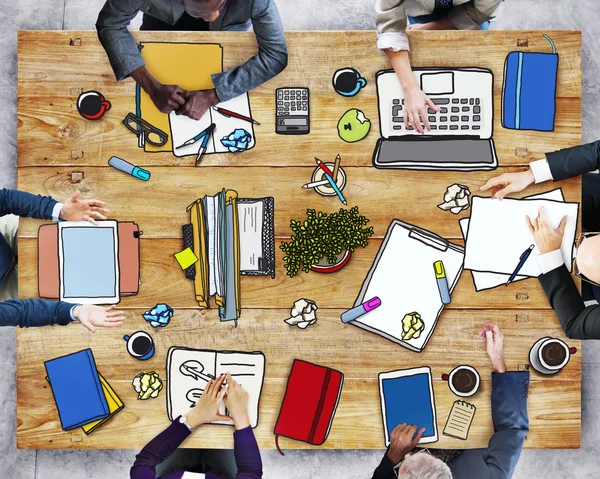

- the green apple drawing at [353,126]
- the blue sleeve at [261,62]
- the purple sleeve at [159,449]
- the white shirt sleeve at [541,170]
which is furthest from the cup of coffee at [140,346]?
the white shirt sleeve at [541,170]

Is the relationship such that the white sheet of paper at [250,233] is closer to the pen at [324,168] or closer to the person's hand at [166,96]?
the pen at [324,168]

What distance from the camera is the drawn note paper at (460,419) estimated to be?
1.87 m

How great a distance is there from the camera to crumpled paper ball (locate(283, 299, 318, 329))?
73.7 inches

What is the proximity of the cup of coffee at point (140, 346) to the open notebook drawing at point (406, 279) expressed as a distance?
2.33ft

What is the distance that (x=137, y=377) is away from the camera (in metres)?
1.86

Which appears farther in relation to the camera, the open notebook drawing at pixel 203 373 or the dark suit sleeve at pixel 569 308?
the open notebook drawing at pixel 203 373

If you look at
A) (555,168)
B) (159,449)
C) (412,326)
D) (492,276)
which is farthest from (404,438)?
(555,168)

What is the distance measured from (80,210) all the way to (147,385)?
64 cm

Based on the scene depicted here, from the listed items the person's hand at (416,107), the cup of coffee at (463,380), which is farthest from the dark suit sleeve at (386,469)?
the person's hand at (416,107)

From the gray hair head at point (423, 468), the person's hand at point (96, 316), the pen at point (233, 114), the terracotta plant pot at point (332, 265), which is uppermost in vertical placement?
the pen at point (233, 114)

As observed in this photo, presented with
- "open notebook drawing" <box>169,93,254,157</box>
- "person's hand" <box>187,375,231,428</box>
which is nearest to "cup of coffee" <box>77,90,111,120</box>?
"open notebook drawing" <box>169,93,254,157</box>

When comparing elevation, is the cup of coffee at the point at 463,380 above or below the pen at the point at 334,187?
below

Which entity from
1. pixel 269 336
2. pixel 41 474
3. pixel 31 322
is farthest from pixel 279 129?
pixel 41 474

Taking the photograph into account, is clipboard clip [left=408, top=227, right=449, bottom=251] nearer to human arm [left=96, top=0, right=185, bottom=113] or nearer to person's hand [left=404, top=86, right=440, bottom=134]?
person's hand [left=404, top=86, right=440, bottom=134]
